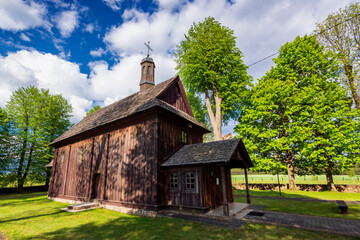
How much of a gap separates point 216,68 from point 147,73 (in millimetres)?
9815

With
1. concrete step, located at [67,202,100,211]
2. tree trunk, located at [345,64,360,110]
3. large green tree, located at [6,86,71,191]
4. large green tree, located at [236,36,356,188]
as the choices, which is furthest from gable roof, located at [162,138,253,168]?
large green tree, located at [6,86,71,191]

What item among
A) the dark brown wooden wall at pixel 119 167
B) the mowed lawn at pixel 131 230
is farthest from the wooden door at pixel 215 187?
the dark brown wooden wall at pixel 119 167

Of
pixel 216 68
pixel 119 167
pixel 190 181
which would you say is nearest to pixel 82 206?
pixel 119 167

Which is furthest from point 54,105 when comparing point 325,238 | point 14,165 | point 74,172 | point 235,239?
point 325,238

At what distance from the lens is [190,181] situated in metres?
10.0

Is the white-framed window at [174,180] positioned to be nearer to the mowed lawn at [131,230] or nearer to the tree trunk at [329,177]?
the mowed lawn at [131,230]

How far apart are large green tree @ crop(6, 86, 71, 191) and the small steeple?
1991 cm

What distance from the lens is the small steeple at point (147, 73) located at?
1669 centimetres

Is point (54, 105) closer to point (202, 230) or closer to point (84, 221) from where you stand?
point (84, 221)

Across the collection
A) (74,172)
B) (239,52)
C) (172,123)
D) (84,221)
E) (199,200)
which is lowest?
(84,221)

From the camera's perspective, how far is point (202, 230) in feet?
23.5

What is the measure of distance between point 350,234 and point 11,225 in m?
14.8

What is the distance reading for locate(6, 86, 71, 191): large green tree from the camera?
26027 millimetres

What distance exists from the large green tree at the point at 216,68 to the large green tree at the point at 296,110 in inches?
94.0
